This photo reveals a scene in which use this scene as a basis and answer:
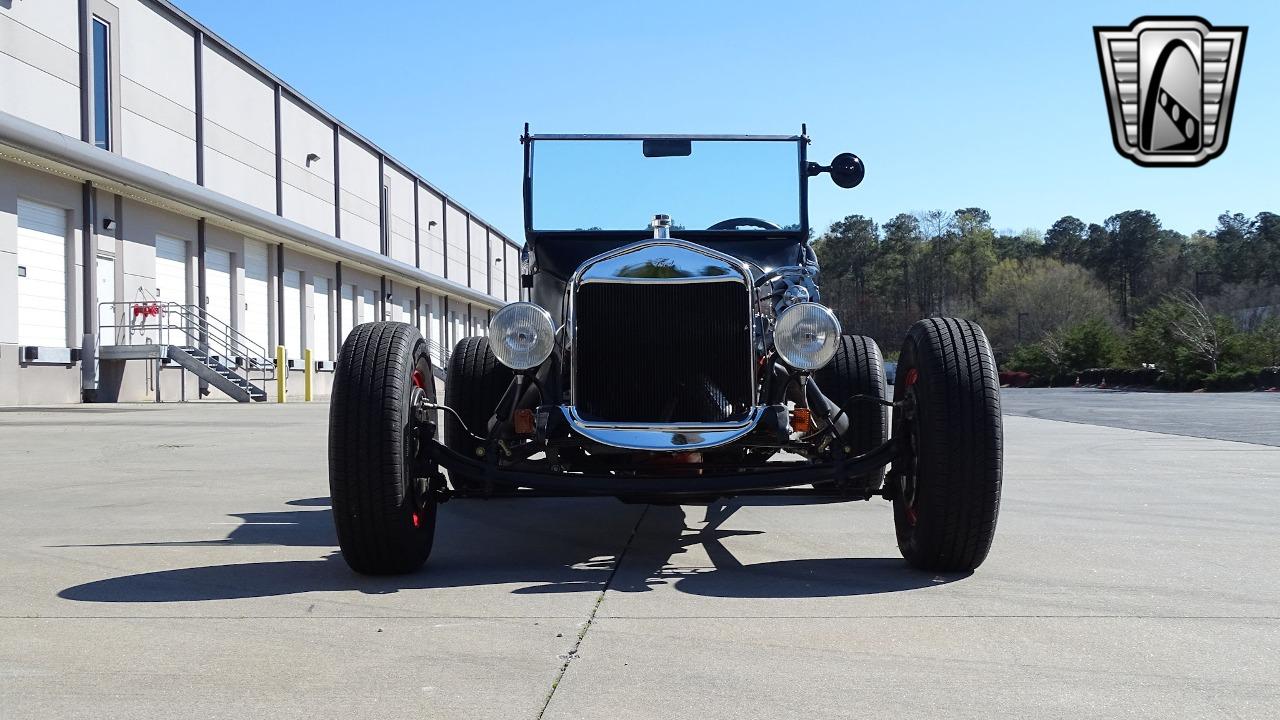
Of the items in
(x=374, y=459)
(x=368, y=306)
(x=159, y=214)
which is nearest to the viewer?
(x=374, y=459)

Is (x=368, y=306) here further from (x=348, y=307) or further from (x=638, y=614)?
(x=638, y=614)

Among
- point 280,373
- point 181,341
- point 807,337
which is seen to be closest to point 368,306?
point 280,373

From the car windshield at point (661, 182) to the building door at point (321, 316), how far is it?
3047 cm

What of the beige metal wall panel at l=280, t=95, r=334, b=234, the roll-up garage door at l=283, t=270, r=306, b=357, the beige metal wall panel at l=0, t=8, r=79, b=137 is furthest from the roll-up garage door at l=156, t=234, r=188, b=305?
the beige metal wall panel at l=280, t=95, r=334, b=234

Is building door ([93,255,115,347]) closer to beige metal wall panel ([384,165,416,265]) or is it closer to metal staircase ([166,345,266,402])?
metal staircase ([166,345,266,402])

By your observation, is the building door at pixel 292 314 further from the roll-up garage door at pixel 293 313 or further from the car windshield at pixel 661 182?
the car windshield at pixel 661 182

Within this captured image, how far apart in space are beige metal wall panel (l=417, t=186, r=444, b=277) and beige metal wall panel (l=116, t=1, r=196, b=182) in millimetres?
20267

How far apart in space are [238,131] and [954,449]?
3011 centimetres

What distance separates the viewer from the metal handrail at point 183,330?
25078mm

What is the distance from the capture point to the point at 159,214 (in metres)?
27.0

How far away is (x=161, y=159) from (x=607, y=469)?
25.3 metres

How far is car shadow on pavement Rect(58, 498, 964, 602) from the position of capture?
4309 mm

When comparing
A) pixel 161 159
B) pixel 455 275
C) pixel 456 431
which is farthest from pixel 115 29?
pixel 455 275

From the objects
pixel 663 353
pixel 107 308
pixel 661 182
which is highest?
pixel 107 308
